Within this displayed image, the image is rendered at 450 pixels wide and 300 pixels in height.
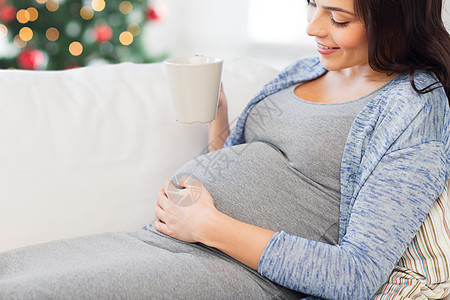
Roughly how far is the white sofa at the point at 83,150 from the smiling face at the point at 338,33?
A: 1.43 feet

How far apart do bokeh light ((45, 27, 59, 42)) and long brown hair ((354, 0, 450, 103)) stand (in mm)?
2017

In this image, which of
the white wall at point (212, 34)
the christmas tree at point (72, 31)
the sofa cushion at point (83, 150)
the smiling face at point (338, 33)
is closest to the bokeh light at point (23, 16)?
the christmas tree at point (72, 31)

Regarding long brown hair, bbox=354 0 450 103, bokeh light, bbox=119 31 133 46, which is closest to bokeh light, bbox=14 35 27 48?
bokeh light, bbox=119 31 133 46

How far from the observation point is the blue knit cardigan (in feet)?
2.50

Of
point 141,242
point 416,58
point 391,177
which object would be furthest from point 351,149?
point 141,242

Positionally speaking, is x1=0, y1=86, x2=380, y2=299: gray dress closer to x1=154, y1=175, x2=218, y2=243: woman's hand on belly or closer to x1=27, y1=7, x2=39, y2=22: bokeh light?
x1=154, y1=175, x2=218, y2=243: woman's hand on belly

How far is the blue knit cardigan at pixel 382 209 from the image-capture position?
761mm

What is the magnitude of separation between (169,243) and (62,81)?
22.2 inches

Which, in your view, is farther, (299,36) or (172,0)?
(172,0)

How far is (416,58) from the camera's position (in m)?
0.92

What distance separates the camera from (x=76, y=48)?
8.27 ft

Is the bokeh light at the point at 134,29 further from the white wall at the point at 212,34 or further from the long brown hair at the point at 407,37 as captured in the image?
the long brown hair at the point at 407,37

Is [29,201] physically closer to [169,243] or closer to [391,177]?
[169,243]

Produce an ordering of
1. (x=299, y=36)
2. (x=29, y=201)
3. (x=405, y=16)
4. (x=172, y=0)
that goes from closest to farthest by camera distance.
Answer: (x=405, y=16) < (x=29, y=201) < (x=299, y=36) < (x=172, y=0)
